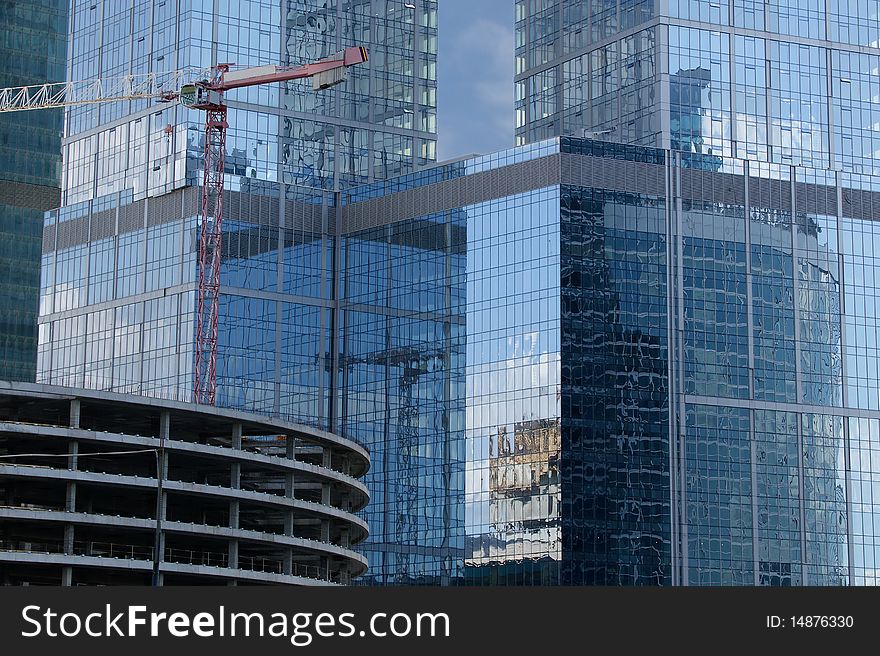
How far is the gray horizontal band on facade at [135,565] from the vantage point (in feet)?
422

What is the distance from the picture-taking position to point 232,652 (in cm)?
4328

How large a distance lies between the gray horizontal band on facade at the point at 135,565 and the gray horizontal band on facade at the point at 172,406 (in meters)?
→ 11.3

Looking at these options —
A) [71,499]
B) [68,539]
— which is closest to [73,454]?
[71,499]

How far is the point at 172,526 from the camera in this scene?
135m

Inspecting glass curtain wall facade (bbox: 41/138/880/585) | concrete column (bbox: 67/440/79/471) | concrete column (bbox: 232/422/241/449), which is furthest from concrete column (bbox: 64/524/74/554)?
glass curtain wall facade (bbox: 41/138/880/585)

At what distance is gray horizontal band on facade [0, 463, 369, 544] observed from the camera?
424 ft

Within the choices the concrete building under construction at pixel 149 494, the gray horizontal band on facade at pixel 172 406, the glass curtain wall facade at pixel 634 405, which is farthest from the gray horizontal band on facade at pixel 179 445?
the glass curtain wall facade at pixel 634 405

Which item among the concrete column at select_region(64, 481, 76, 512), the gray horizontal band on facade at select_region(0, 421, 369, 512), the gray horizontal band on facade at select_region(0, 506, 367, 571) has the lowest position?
the gray horizontal band on facade at select_region(0, 506, 367, 571)

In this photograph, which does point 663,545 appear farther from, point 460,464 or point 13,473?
point 13,473

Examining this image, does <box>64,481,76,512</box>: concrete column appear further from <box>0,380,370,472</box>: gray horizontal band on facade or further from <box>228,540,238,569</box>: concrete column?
<box>228,540,238,569</box>: concrete column

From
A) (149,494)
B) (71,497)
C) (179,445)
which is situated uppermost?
(179,445)

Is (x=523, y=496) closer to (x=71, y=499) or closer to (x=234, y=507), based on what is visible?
(x=234, y=507)

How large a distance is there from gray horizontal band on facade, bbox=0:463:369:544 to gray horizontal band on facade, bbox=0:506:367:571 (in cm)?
234

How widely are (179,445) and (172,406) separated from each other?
3.43m
